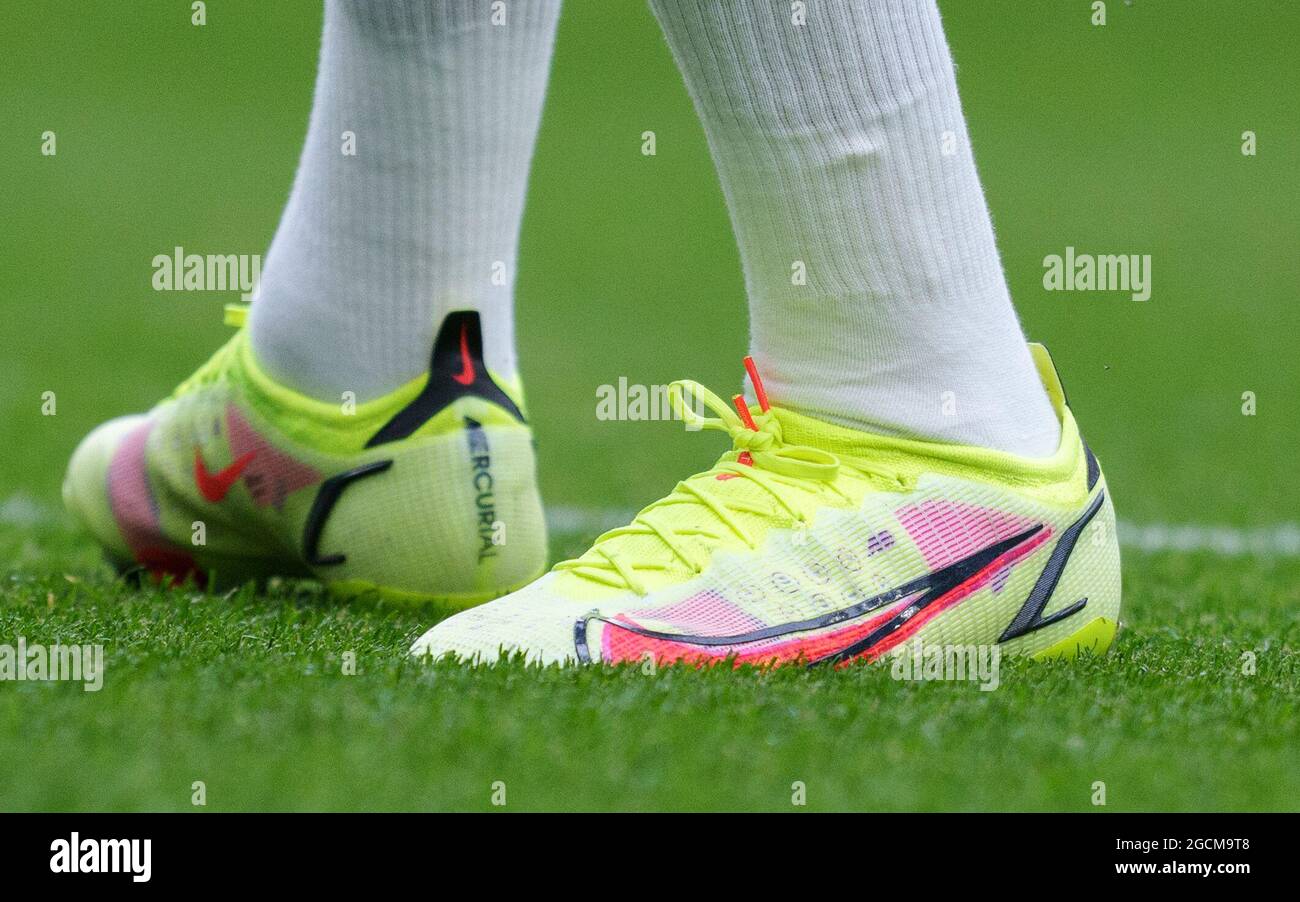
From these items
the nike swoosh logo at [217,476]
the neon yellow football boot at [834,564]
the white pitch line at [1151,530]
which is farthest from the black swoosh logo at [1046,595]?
the white pitch line at [1151,530]

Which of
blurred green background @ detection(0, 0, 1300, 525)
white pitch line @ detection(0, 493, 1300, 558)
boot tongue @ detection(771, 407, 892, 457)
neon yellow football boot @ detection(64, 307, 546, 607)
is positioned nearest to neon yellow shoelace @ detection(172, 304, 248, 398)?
neon yellow football boot @ detection(64, 307, 546, 607)

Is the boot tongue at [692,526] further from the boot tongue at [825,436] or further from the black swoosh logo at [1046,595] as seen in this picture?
the black swoosh logo at [1046,595]

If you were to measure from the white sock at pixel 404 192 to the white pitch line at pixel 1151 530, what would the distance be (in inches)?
28.5

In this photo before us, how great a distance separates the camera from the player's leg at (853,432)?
4.13ft

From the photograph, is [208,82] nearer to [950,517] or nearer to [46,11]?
[46,11]

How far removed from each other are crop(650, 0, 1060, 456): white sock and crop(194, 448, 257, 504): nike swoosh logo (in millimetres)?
638

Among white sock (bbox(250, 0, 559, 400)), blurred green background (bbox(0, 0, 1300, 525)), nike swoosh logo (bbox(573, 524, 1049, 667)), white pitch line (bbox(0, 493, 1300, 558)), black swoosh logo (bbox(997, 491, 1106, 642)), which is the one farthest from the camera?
blurred green background (bbox(0, 0, 1300, 525))

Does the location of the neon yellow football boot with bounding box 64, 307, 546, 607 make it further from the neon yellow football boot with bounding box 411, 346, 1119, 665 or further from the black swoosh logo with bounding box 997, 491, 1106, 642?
the black swoosh logo with bounding box 997, 491, 1106, 642

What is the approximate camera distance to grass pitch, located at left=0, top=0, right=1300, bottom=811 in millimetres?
956

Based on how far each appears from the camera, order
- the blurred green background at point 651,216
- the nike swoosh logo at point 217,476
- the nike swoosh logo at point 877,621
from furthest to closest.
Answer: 1. the blurred green background at point 651,216
2. the nike swoosh logo at point 217,476
3. the nike swoosh logo at point 877,621

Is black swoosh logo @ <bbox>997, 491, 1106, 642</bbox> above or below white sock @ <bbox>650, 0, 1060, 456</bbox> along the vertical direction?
below

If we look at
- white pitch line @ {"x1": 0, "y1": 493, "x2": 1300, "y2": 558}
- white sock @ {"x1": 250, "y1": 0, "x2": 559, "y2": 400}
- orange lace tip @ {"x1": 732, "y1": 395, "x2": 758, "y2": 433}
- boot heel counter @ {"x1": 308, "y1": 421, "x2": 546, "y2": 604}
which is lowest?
white pitch line @ {"x1": 0, "y1": 493, "x2": 1300, "y2": 558}

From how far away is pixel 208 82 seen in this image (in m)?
10.5

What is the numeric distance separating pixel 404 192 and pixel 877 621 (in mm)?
657
